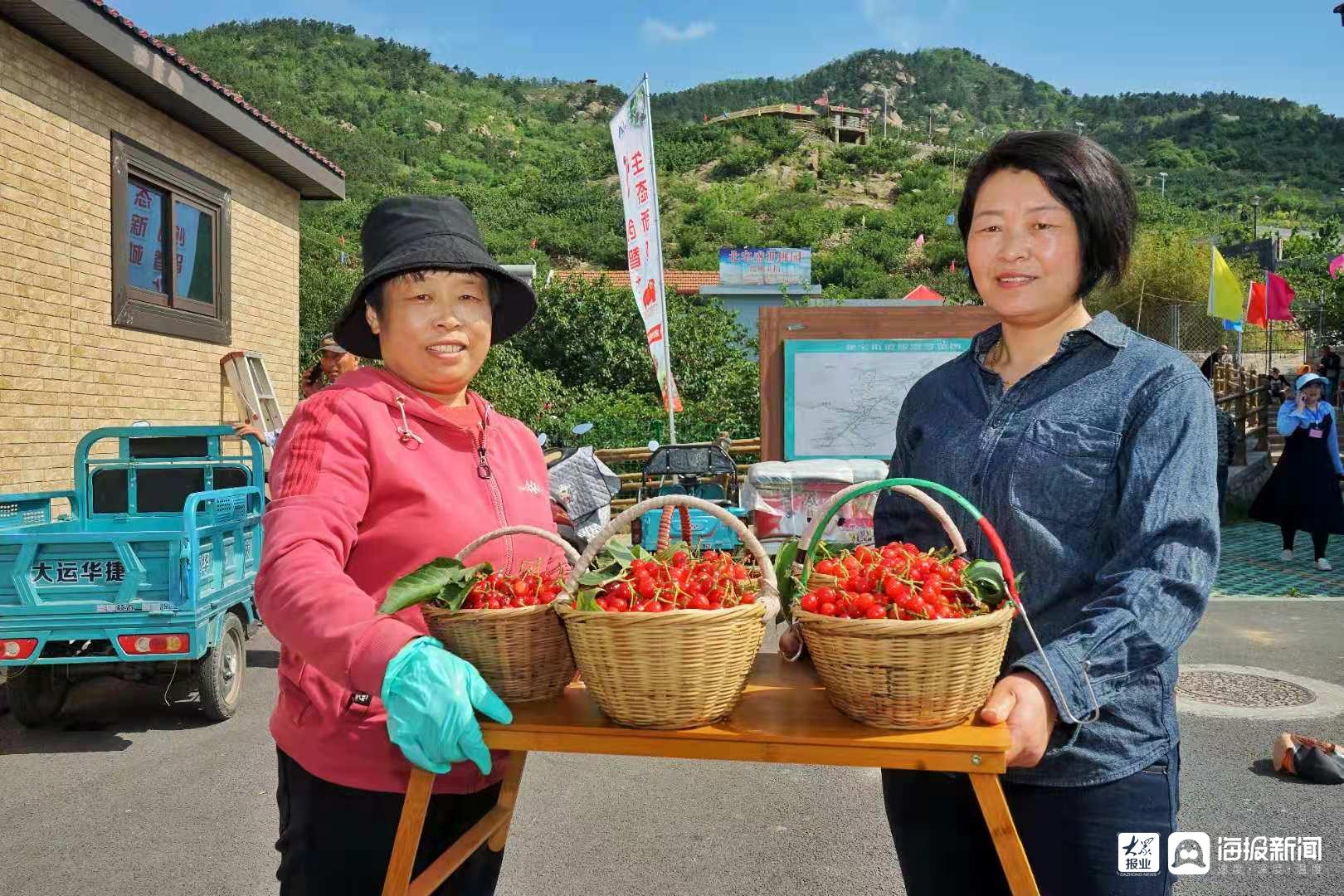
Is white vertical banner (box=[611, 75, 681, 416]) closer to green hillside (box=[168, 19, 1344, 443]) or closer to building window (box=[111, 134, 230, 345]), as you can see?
building window (box=[111, 134, 230, 345])

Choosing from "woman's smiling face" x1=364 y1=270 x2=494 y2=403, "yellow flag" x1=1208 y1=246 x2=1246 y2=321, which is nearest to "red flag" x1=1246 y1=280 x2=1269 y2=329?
"yellow flag" x1=1208 y1=246 x2=1246 y2=321

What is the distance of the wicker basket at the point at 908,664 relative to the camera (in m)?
1.55

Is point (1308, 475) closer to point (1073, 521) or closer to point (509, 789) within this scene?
point (1073, 521)

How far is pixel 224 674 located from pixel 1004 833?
544cm

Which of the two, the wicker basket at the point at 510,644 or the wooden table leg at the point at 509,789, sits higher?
the wicker basket at the point at 510,644

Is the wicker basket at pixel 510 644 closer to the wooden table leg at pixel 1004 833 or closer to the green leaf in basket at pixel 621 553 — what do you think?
the green leaf in basket at pixel 621 553

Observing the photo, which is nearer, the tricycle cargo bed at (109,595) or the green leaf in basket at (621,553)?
the green leaf in basket at (621,553)

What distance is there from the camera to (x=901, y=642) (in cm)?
155

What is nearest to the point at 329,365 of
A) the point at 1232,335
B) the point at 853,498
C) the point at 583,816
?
the point at 583,816

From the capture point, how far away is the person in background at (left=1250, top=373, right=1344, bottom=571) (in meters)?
11.0

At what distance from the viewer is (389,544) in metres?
2.03

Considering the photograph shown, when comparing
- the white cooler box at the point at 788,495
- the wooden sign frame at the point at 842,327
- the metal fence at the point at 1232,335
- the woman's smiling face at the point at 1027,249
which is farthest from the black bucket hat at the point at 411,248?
the metal fence at the point at 1232,335

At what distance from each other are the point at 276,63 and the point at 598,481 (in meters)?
88.9

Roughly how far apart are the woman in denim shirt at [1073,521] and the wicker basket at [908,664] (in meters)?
0.08
